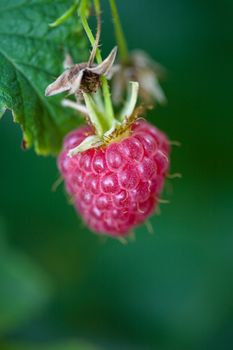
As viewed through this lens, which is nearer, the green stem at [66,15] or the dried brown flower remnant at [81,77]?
the dried brown flower remnant at [81,77]

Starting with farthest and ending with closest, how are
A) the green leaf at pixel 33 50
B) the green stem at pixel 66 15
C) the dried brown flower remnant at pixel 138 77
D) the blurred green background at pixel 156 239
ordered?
the blurred green background at pixel 156 239 → the dried brown flower remnant at pixel 138 77 → the green leaf at pixel 33 50 → the green stem at pixel 66 15

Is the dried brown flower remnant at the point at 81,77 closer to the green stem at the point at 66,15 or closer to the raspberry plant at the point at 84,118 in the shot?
the raspberry plant at the point at 84,118

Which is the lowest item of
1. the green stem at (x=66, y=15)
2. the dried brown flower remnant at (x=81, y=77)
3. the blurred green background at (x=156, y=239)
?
the blurred green background at (x=156, y=239)

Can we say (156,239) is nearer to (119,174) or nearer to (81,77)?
(119,174)

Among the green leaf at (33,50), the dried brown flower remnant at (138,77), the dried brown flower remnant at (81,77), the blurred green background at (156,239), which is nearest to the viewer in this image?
the dried brown flower remnant at (81,77)

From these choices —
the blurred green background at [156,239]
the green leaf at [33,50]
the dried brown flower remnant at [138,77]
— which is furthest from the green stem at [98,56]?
the blurred green background at [156,239]

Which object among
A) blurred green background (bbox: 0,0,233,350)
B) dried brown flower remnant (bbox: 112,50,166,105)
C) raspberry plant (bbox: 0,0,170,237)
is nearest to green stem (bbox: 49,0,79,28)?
raspberry plant (bbox: 0,0,170,237)

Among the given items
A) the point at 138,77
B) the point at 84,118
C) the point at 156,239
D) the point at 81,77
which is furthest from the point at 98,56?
the point at 156,239
